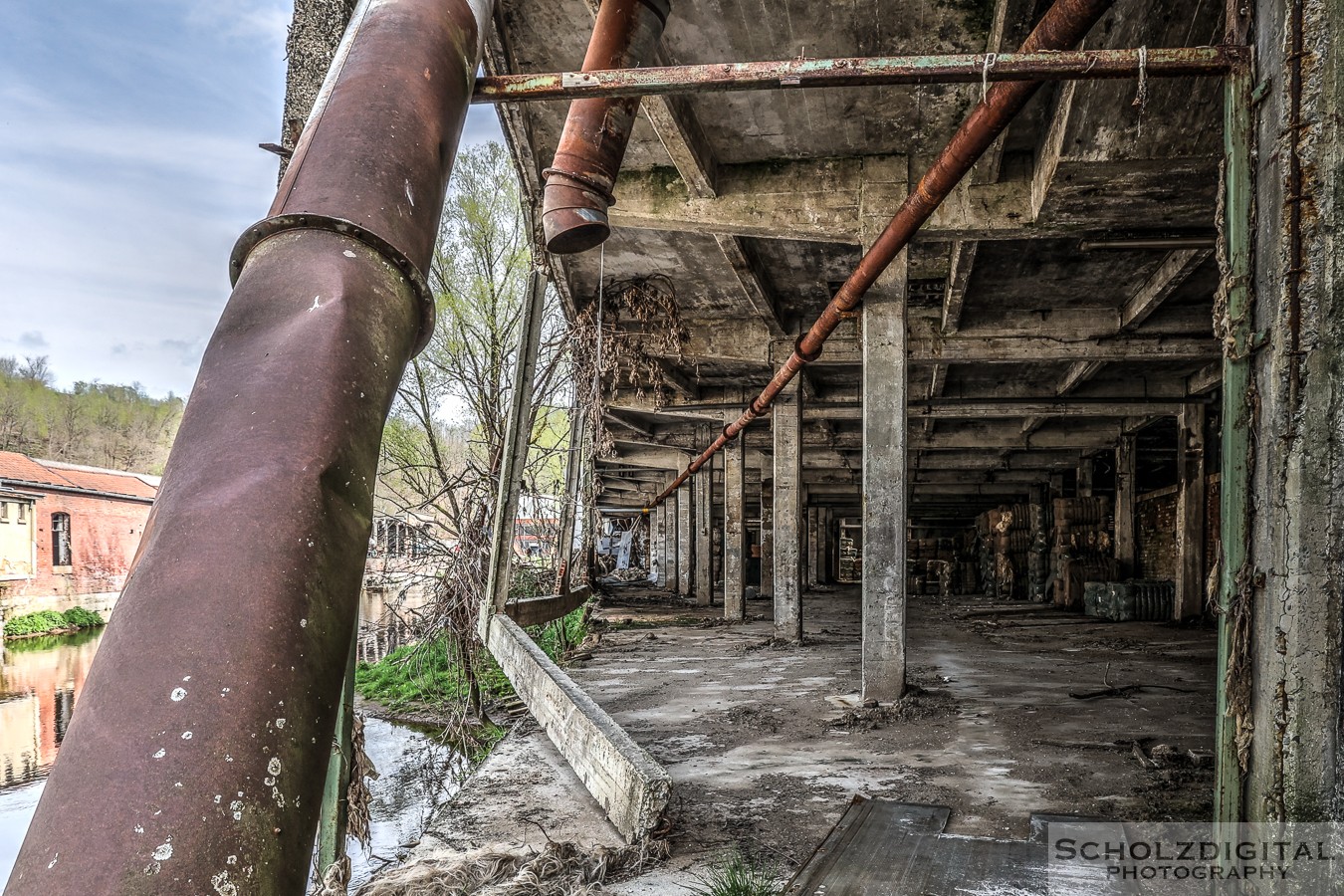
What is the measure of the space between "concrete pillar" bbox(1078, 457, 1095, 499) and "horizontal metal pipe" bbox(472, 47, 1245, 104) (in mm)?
18518

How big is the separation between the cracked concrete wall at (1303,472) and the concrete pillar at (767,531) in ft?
31.7

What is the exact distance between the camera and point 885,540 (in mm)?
6383

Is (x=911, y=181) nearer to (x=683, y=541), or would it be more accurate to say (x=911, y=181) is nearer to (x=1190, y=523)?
(x=1190, y=523)

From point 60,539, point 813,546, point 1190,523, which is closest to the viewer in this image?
point 1190,523

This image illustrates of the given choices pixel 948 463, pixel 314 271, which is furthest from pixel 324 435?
pixel 948 463

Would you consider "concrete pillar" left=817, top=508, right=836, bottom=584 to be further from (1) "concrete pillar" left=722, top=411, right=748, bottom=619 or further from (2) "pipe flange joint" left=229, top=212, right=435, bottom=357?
(2) "pipe flange joint" left=229, top=212, right=435, bottom=357

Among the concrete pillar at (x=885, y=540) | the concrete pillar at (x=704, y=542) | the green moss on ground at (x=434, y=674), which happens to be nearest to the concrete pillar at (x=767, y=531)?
the concrete pillar at (x=704, y=542)

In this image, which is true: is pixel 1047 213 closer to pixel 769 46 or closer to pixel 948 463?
pixel 769 46

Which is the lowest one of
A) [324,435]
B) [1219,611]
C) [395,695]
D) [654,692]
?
[395,695]

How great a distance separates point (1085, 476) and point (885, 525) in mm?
15320

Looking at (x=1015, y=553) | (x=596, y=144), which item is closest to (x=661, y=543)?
(x=1015, y=553)

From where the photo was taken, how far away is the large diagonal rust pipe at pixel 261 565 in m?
1.06

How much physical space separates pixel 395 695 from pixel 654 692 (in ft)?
18.1

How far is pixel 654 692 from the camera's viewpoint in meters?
7.21
